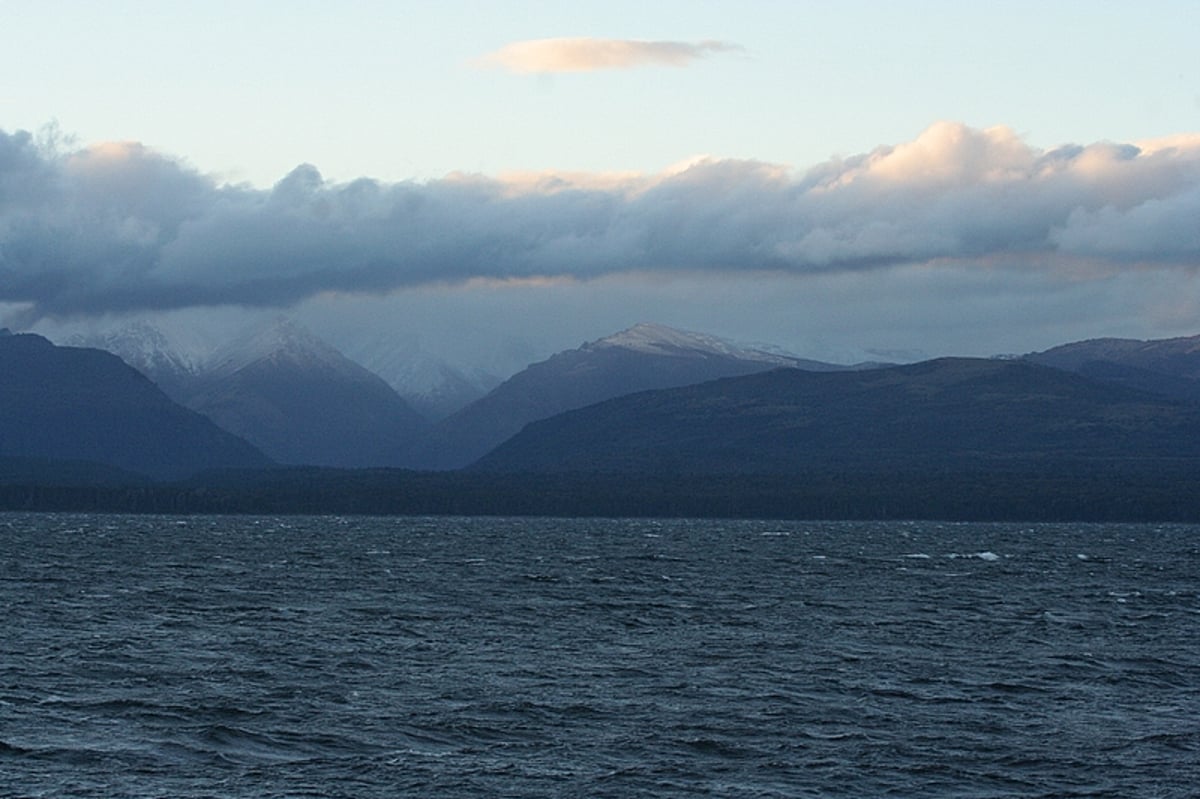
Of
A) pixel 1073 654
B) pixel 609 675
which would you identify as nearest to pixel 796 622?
pixel 1073 654

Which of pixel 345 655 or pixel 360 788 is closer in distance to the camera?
pixel 360 788

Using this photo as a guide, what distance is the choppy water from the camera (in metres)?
54.2

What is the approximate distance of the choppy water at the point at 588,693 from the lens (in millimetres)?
54188

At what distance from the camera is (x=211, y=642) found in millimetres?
88500

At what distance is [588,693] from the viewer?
235 ft

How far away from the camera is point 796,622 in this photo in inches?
4154

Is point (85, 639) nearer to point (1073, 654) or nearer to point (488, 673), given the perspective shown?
point (488, 673)

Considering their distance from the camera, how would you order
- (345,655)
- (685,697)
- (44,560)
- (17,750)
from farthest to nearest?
(44,560), (345,655), (685,697), (17,750)

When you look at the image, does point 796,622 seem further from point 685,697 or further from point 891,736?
point 891,736

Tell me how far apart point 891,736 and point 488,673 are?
851 inches

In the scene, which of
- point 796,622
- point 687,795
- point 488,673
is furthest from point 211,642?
point 687,795

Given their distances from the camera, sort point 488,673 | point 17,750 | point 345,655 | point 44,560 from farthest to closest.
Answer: point 44,560 < point 345,655 < point 488,673 < point 17,750

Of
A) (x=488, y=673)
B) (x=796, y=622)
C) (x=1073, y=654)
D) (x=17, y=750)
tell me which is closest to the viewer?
(x=17, y=750)

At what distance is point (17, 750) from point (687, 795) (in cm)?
2183
